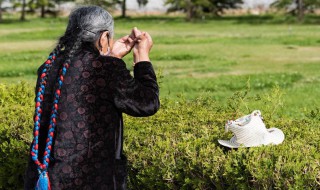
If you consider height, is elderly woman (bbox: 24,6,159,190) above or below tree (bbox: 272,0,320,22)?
above

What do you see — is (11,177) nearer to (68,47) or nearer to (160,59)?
(68,47)

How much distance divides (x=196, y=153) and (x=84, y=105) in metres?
1.01

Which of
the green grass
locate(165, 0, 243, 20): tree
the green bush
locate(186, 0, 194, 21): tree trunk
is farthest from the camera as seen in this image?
locate(165, 0, 243, 20): tree

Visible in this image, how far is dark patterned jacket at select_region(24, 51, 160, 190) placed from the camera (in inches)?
134

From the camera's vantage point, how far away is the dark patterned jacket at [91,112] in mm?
3402

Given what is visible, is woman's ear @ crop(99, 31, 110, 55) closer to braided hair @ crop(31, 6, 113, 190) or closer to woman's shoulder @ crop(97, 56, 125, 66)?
braided hair @ crop(31, 6, 113, 190)

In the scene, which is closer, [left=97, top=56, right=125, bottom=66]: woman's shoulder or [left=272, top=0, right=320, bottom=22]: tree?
[left=97, top=56, right=125, bottom=66]: woman's shoulder

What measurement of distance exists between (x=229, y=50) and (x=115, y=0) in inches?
1515

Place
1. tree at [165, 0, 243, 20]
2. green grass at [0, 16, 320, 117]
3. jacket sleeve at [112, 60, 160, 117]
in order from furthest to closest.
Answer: tree at [165, 0, 243, 20] → green grass at [0, 16, 320, 117] → jacket sleeve at [112, 60, 160, 117]

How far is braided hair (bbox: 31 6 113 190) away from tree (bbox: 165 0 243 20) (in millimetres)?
53103

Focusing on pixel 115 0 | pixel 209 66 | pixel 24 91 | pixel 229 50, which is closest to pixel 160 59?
pixel 209 66

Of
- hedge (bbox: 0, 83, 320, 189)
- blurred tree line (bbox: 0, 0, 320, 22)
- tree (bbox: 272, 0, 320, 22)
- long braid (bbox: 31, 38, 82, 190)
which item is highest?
long braid (bbox: 31, 38, 82, 190)

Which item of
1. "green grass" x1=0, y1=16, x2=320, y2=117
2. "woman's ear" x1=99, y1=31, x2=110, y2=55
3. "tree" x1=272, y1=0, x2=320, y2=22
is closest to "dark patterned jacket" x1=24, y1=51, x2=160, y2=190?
"woman's ear" x1=99, y1=31, x2=110, y2=55

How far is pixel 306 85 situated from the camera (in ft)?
48.7
